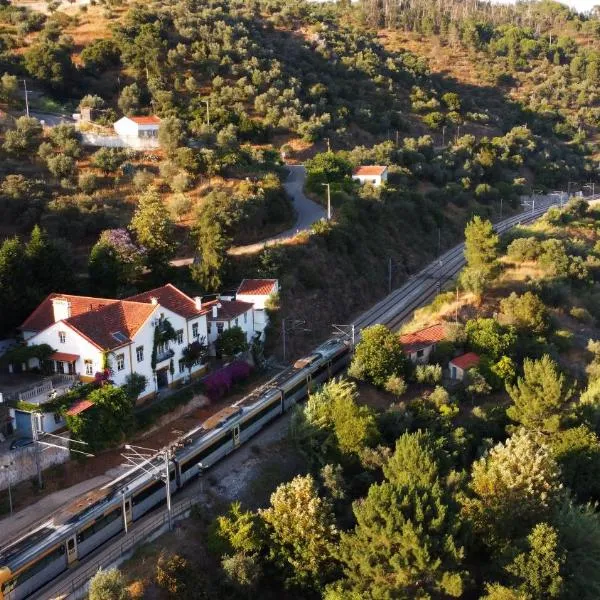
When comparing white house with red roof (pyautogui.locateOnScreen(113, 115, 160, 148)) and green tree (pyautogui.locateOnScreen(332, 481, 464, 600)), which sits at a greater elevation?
white house with red roof (pyautogui.locateOnScreen(113, 115, 160, 148))

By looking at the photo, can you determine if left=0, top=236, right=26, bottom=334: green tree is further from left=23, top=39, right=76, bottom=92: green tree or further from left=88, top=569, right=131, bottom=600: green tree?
left=23, top=39, right=76, bottom=92: green tree

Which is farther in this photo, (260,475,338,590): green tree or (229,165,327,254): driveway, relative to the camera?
(229,165,327,254): driveway

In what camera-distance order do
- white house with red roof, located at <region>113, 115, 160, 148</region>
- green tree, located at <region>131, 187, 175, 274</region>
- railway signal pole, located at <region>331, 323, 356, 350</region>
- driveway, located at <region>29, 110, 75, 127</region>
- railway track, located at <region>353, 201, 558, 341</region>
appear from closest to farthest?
green tree, located at <region>131, 187, 175, 274</region>
railway signal pole, located at <region>331, 323, 356, 350</region>
railway track, located at <region>353, 201, 558, 341</region>
white house with red roof, located at <region>113, 115, 160, 148</region>
driveway, located at <region>29, 110, 75, 127</region>

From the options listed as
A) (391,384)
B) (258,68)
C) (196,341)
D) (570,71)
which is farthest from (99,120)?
(570,71)

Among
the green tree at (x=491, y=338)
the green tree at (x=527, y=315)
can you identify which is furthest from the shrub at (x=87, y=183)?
the green tree at (x=527, y=315)

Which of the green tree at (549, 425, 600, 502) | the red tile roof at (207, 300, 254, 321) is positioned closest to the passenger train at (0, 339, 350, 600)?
the red tile roof at (207, 300, 254, 321)

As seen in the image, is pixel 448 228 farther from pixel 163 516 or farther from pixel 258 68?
pixel 163 516

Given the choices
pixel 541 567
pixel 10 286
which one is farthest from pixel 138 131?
pixel 541 567
